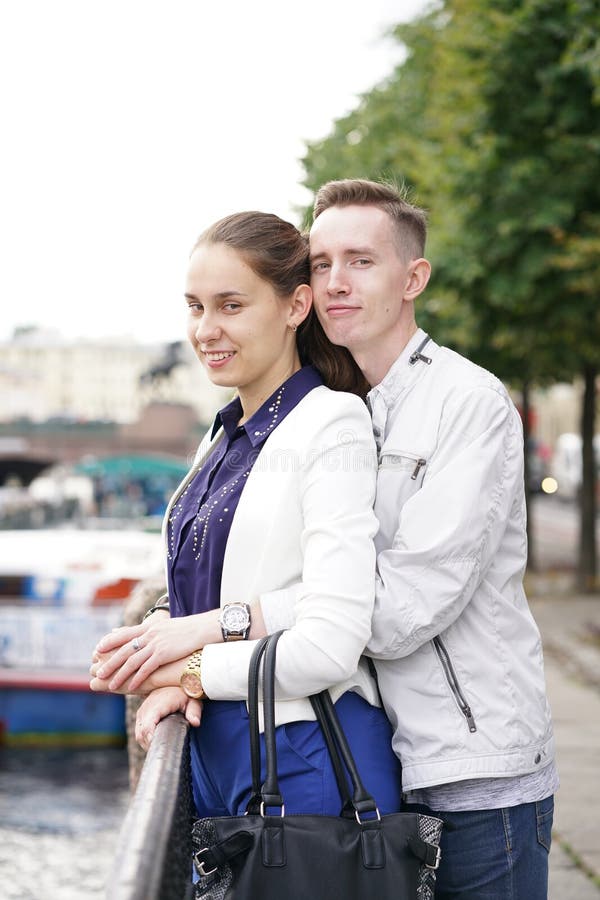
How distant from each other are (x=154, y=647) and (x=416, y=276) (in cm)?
90

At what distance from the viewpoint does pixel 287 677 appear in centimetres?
196

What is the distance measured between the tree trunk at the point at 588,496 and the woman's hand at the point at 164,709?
13880 millimetres

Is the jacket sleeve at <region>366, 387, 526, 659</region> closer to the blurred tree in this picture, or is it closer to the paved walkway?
the paved walkway

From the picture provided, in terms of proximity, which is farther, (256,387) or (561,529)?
(561,529)

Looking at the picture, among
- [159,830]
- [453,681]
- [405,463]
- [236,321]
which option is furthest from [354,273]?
[159,830]

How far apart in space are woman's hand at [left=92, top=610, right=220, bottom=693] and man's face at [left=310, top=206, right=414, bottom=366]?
63cm

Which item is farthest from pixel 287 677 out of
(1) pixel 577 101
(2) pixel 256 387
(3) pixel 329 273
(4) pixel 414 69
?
(4) pixel 414 69

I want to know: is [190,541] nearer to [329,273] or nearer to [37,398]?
[329,273]

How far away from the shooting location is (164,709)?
2053mm

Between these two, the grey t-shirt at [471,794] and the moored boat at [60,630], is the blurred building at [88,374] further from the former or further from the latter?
the grey t-shirt at [471,794]

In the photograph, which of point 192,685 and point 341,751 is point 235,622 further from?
point 341,751

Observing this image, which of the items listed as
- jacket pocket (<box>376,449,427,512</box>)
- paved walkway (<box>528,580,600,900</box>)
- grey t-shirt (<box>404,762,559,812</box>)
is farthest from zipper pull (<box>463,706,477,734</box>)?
paved walkway (<box>528,580,600,900</box>)

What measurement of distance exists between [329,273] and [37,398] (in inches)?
5345

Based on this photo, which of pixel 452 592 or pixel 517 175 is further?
pixel 517 175
